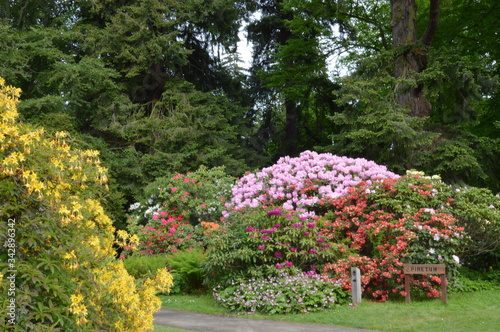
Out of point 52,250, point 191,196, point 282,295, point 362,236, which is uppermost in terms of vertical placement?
point 191,196

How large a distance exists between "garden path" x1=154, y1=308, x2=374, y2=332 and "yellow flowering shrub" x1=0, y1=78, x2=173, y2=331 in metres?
2.95

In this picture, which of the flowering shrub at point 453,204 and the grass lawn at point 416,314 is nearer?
the grass lawn at point 416,314

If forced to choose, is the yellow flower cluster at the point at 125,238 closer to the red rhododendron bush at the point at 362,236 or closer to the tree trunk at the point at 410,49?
the red rhododendron bush at the point at 362,236

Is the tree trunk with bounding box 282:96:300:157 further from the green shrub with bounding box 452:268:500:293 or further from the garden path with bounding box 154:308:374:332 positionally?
the garden path with bounding box 154:308:374:332

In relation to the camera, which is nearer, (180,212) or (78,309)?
(78,309)

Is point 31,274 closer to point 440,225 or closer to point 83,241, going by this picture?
point 83,241

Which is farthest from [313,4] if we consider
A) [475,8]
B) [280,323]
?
[280,323]

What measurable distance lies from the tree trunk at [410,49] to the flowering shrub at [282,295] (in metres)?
7.09

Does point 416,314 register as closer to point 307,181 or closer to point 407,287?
point 407,287

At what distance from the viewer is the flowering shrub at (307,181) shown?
10.7m

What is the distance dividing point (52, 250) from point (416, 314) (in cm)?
573

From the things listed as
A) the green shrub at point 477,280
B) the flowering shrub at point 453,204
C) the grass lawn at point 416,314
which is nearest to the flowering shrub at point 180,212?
the grass lawn at point 416,314

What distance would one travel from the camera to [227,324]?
23.5ft

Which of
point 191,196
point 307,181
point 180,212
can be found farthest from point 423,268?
point 180,212
